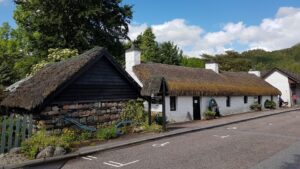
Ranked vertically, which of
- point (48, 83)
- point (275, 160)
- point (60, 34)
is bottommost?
point (275, 160)

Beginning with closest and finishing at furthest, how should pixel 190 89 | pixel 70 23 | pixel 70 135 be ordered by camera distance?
pixel 70 135, pixel 190 89, pixel 70 23

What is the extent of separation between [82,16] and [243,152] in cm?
2557

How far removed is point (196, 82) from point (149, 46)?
1067 inches

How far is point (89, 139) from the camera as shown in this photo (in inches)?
541

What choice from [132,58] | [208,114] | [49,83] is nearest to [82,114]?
[49,83]

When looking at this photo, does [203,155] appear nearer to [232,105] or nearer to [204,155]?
[204,155]

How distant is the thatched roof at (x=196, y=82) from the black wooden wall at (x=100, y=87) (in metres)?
1.19

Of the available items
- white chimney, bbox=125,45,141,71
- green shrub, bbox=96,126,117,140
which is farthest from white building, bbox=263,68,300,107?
green shrub, bbox=96,126,117,140

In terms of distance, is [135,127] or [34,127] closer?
[34,127]

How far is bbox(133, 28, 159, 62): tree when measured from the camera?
167 feet

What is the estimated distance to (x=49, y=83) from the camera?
1339 cm

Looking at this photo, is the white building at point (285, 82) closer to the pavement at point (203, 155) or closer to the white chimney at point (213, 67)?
the white chimney at point (213, 67)

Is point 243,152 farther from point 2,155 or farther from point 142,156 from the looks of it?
point 2,155

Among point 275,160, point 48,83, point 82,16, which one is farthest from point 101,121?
point 82,16
